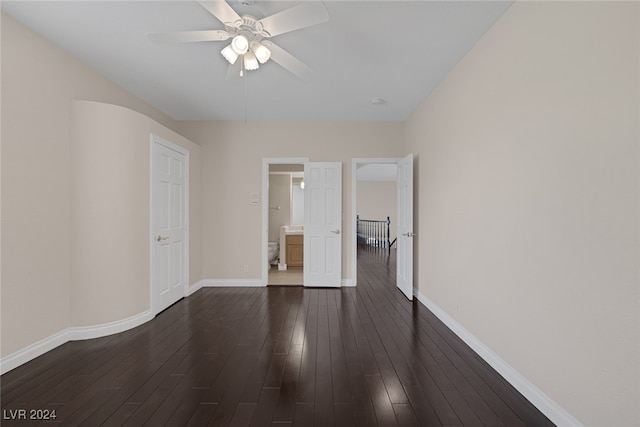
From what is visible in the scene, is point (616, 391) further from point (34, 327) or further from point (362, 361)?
point (34, 327)

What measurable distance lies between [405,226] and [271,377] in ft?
9.79

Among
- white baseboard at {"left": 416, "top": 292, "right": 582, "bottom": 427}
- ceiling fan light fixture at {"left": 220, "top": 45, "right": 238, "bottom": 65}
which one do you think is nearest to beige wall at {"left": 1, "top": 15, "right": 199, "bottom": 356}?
ceiling fan light fixture at {"left": 220, "top": 45, "right": 238, "bottom": 65}

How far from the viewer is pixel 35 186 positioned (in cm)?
244

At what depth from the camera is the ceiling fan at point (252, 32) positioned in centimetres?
172

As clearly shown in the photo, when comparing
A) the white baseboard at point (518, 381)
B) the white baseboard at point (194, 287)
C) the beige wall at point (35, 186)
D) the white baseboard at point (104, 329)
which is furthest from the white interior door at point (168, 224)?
the white baseboard at point (518, 381)

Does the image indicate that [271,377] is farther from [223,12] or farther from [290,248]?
[290,248]

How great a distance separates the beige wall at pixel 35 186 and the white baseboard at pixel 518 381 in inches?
153

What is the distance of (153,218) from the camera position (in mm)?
3451

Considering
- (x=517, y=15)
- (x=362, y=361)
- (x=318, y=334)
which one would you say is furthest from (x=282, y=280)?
(x=517, y=15)

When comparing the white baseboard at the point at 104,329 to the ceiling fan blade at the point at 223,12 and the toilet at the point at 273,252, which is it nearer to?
the ceiling fan blade at the point at 223,12

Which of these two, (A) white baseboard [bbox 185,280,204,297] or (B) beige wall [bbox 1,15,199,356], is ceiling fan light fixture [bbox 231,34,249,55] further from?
(A) white baseboard [bbox 185,280,204,297]

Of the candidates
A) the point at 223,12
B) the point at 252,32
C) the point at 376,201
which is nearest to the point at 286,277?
the point at 252,32

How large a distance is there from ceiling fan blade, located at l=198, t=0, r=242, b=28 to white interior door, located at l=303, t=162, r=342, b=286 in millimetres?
2867

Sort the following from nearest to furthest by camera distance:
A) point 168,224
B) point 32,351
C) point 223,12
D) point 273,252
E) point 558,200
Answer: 1. point 558,200
2. point 223,12
3. point 32,351
4. point 168,224
5. point 273,252
